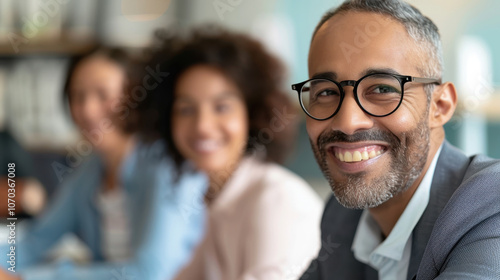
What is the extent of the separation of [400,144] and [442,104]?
77 millimetres

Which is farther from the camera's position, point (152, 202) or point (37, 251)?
point (37, 251)

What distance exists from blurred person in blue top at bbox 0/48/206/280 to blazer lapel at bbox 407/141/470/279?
0.73m

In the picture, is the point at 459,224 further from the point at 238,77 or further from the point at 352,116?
the point at 238,77

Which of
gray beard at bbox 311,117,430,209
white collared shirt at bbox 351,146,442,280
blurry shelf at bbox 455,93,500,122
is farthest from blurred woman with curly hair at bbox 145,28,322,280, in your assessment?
blurry shelf at bbox 455,93,500,122

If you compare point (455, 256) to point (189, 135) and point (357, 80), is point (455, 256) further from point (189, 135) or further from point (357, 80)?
point (189, 135)

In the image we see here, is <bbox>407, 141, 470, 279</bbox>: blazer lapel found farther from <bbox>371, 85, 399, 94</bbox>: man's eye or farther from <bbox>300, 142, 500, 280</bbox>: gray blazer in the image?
<bbox>371, 85, 399, 94</bbox>: man's eye

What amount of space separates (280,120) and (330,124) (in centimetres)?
78

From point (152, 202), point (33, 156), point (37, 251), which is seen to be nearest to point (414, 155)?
point (152, 202)

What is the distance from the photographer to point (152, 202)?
135 cm

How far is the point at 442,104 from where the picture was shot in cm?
61

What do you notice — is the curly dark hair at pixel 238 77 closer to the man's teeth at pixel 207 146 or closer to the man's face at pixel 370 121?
the man's teeth at pixel 207 146

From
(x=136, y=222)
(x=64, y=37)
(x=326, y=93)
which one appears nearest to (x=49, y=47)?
(x=64, y=37)

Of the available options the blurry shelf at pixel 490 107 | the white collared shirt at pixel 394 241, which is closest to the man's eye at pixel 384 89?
the white collared shirt at pixel 394 241

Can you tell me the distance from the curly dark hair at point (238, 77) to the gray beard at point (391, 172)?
69 centimetres
